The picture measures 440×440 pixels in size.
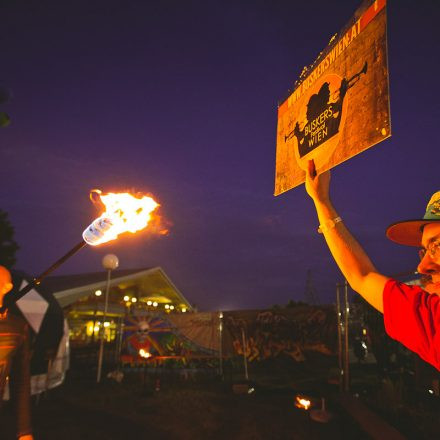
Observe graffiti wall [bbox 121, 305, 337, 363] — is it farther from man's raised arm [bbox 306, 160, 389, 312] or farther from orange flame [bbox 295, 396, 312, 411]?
man's raised arm [bbox 306, 160, 389, 312]

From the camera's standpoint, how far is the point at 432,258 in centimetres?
151

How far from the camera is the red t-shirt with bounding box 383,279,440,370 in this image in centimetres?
133

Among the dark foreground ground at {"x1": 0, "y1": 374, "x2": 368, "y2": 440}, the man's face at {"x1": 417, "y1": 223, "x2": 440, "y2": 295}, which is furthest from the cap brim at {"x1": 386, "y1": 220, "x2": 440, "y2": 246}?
the dark foreground ground at {"x1": 0, "y1": 374, "x2": 368, "y2": 440}

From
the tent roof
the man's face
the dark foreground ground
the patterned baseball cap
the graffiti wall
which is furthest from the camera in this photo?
the tent roof

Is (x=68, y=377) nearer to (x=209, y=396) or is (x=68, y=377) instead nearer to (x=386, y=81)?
(x=209, y=396)

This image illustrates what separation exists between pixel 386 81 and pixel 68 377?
52.5 ft

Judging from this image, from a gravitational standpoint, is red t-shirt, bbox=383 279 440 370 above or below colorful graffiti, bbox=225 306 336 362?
above

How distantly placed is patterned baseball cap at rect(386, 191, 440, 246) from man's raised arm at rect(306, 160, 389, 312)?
0.32m

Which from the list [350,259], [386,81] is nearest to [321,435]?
[350,259]

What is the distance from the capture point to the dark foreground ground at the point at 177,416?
6824 millimetres

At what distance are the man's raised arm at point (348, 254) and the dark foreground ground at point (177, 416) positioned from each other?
611cm

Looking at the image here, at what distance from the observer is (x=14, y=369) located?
3.77 meters

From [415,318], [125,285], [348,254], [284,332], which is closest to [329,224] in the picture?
[348,254]

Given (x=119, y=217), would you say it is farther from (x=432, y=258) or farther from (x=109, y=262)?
(x=109, y=262)
